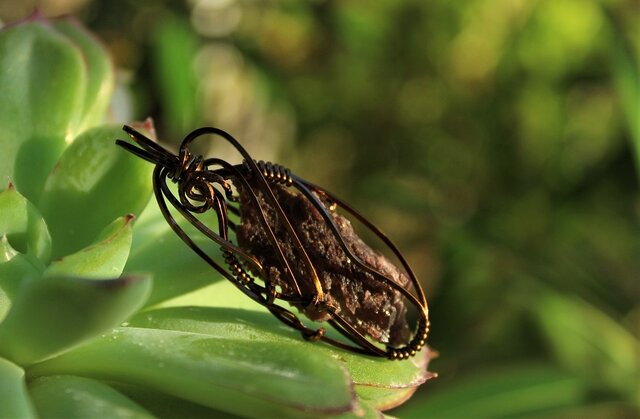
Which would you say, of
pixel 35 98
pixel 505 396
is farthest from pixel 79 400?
pixel 505 396

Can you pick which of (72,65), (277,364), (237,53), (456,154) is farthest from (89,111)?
(456,154)

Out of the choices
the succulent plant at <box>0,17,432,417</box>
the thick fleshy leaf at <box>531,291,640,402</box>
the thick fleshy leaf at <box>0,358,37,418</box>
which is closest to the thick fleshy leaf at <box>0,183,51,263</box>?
the succulent plant at <box>0,17,432,417</box>

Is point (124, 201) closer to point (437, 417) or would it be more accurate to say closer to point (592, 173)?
point (437, 417)

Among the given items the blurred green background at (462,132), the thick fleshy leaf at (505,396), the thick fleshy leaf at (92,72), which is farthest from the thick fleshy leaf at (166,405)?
the blurred green background at (462,132)

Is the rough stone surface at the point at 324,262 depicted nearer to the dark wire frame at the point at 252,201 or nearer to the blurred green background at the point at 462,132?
the dark wire frame at the point at 252,201

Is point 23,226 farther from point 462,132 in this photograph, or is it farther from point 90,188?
point 462,132
